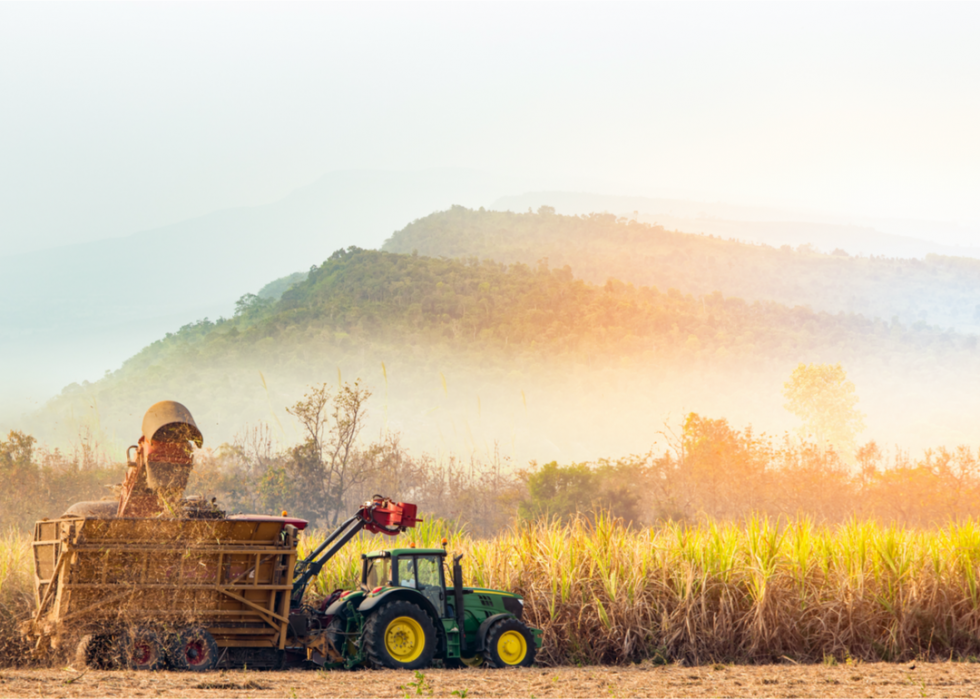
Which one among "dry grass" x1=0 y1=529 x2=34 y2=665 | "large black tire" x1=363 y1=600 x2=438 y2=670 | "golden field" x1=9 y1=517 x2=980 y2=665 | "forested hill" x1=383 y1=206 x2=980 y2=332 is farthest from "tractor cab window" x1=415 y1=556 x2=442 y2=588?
"forested hill" x1=383 y1=206 x2=980 y2=332

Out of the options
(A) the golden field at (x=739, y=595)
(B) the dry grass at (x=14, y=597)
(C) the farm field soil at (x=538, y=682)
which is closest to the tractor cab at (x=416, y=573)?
(C) the farm field soil at (x=538, y=682)

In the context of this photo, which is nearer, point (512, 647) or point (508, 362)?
point (512, 647)

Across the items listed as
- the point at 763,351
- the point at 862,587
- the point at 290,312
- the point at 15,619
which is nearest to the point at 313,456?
the point at 15,619

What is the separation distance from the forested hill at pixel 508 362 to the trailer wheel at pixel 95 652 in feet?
270

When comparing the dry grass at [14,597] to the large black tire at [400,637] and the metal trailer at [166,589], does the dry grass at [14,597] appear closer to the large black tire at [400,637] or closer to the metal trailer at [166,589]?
the metal trailer at [166,589]

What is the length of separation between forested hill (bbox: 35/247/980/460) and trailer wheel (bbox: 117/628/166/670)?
82.4 metres

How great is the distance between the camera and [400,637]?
39.2 feet

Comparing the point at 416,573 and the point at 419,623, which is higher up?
the point at 416,573

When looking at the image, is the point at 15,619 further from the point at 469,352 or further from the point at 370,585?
the point at 469,352

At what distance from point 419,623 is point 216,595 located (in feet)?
8.39

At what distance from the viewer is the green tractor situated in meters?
11.9

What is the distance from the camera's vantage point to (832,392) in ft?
238

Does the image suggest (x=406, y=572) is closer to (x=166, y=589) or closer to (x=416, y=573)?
(x=416, y=573)

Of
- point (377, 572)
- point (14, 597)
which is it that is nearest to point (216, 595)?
point (377, 572)
